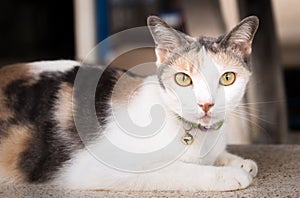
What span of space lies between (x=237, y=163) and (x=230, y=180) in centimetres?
18

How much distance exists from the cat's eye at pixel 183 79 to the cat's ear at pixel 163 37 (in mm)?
74

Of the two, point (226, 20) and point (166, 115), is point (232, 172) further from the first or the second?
point (226, 20)

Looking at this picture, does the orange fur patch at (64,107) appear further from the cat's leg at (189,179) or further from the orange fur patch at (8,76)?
the cat's leg at (189,179)

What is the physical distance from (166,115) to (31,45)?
401 centimetres

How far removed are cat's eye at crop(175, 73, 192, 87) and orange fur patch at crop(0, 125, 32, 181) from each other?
419mm

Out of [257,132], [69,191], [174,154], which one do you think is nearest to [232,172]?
[174,154]

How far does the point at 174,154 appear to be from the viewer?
1.19m

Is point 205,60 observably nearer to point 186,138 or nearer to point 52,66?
point 186,138

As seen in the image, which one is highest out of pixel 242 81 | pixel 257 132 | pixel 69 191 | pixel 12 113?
pixel 242 81

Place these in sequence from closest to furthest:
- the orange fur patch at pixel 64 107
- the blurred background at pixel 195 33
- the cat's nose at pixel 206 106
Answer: the cat's nose at pixel 206 106 → the orange fur patch at pixel 64 107 → the blurred background at pixel 195 33

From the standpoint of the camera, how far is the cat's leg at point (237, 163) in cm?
130

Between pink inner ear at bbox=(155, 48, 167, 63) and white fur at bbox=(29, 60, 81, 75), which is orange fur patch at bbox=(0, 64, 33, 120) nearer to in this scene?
white fur at bbox=(29, 60, 81, 75)

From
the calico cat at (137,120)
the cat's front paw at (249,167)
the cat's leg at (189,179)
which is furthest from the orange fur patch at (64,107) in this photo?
the cat's front paw at (249,167)

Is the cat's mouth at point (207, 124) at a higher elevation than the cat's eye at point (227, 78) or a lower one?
lower
